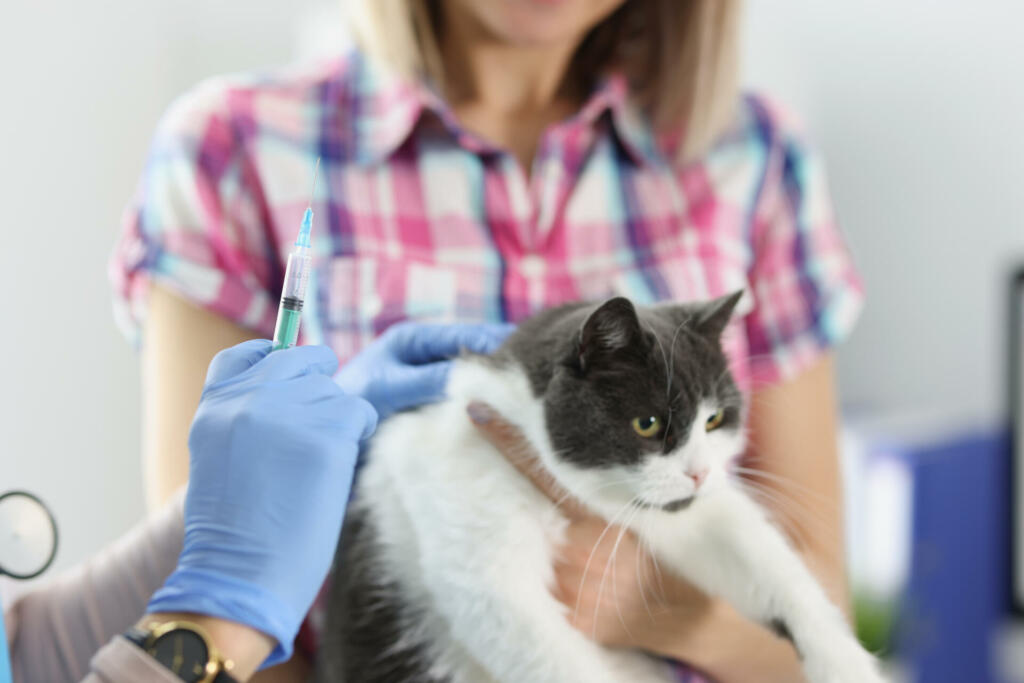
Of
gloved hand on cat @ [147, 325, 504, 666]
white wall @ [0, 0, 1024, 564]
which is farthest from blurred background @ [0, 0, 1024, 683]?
gloved hand on cat @ [147, 325, 504, 666]

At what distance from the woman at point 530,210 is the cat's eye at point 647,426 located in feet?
0.27

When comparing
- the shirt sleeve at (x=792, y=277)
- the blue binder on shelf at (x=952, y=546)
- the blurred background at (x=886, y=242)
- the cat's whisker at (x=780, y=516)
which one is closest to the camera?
the blurred background at (x=886, y=242)

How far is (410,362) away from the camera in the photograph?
2.06 ft

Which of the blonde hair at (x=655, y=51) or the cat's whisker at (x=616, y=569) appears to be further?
the blonde hair at (x=655, y=51)

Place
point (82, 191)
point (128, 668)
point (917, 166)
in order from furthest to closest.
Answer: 1. point (917, 166)
2. point (82, 191)
3. point (128, 668)

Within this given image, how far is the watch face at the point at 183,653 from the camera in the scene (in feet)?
1.14

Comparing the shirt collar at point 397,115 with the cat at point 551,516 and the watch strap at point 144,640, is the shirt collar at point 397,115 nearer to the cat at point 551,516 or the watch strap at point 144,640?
the cat at point 551,516

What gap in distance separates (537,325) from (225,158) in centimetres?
31

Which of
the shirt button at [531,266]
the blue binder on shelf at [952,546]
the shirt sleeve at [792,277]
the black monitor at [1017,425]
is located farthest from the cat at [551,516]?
the black monitor at [1017,425]

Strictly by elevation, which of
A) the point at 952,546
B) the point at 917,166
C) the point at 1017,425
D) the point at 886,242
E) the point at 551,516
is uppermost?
the point at 551,516

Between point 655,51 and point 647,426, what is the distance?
2.12ft

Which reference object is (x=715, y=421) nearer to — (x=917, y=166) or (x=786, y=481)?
(x=786, y=481)

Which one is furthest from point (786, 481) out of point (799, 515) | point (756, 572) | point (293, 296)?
point (293, 296)

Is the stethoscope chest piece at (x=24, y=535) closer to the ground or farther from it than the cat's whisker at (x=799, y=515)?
farther from it
